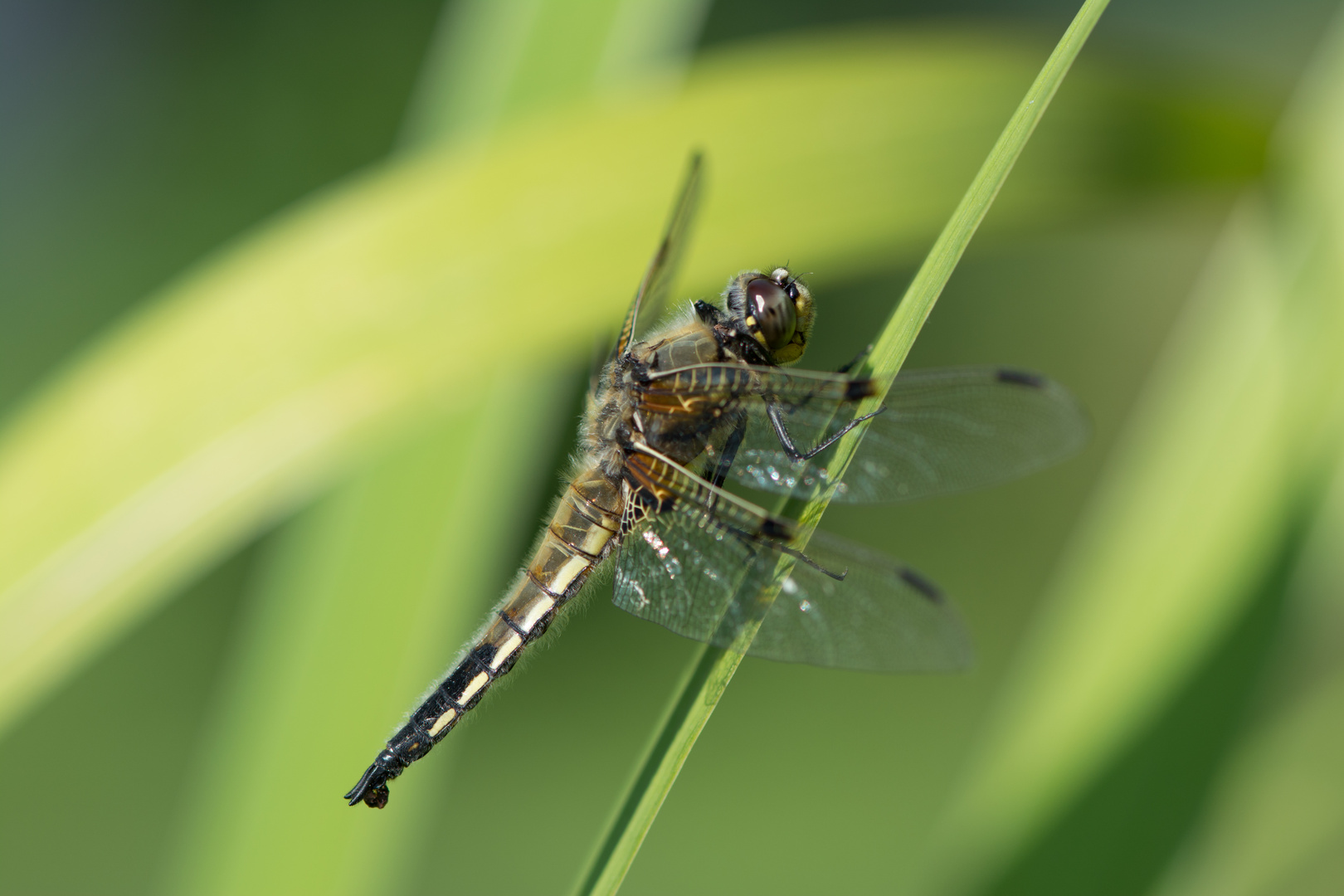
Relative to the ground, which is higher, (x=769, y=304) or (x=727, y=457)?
(x=769, y=304)

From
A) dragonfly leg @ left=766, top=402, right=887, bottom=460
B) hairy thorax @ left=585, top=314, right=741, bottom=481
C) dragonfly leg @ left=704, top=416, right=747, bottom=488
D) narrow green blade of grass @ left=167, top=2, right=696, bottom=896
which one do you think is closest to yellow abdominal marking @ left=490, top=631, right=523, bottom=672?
narrow green blade of grass @ left=167, top=2, right=696, bottom=896

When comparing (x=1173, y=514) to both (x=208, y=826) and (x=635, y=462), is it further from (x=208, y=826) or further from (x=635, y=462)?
(x=208, y=826)

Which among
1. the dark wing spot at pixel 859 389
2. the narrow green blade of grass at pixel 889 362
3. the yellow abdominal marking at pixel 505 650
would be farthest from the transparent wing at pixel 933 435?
the yellow abdominal marking at pixel 505 650

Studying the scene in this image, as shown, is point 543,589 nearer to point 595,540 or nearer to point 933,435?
point 595,540

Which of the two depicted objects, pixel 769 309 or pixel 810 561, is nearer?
pixel 810 561

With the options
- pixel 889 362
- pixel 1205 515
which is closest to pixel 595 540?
pixel 889 362

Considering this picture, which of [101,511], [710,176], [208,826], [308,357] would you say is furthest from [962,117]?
[208,826]

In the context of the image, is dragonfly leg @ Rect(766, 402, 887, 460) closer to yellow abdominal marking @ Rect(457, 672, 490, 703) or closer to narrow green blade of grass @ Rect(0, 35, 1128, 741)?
narrow green blade of grass @ Rect(0, 35, 1128, 741)
